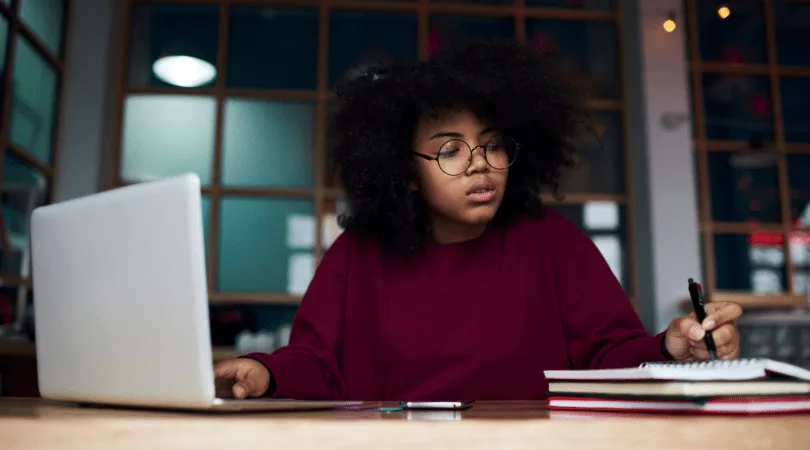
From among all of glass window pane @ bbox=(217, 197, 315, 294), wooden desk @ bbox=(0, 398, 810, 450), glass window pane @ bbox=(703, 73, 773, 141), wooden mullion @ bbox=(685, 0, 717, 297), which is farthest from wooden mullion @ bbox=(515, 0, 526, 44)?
wooden desk @ bbox=(0, 398, 810, 450)

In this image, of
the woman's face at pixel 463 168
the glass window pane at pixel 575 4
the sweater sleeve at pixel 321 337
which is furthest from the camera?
the glass window pane at pixel 575 4

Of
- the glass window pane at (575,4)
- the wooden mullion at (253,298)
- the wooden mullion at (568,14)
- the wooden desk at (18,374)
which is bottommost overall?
the wooden desk at (18,374)

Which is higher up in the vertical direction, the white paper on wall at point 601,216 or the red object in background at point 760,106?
the red object in background at point 760,106

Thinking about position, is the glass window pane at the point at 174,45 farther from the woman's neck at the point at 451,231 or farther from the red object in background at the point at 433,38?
the woman's neck at the point at 451,231

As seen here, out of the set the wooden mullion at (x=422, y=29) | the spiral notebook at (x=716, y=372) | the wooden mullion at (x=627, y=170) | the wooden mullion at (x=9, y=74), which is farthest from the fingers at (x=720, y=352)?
the wooden mullion at (x=422, y=29)

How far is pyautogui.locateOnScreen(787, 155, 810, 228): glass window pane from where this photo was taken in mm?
3268

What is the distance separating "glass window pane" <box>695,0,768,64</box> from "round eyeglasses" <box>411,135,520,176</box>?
2496 mm

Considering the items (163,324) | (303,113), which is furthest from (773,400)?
(303,113)

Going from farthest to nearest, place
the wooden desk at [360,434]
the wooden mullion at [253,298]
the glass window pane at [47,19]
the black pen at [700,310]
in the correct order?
1. the wooden mullion at [253,298]
2. the glass window pane at [47,19]
3. the black pen at [700,310]
4. the wooden desk at [360,434]

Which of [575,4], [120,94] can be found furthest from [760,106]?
[120,94]

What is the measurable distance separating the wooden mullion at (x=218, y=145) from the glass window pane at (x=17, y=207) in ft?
2.33

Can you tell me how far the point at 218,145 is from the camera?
318 centimetres

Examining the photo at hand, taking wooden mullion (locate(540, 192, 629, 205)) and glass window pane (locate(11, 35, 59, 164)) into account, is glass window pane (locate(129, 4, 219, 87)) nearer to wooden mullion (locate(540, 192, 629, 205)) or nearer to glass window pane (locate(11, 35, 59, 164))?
glass window pane (locate(11, 35, 59, 164))

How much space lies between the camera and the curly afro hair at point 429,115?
1.33 meters
